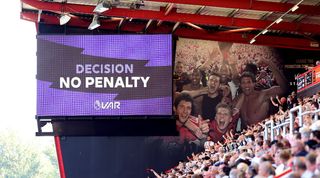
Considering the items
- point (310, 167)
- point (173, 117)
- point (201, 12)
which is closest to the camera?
point (310, 167)

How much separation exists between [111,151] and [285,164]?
1730 cm

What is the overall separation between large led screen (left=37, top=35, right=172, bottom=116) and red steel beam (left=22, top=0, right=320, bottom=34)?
0.89 meters

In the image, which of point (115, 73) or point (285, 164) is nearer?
point (285, 164)

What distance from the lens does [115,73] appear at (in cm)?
2328

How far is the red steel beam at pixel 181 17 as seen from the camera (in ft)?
76.9

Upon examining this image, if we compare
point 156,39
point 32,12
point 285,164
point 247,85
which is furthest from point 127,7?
point 285,164

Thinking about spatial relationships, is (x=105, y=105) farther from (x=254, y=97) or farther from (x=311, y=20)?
(x=311, y=20)

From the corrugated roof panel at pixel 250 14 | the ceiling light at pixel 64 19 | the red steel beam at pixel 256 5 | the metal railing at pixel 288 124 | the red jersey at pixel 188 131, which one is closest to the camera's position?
the metal railing at pixel 288 124

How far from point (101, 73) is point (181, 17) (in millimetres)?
3162

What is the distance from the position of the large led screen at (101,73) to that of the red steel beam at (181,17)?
2.93 feet

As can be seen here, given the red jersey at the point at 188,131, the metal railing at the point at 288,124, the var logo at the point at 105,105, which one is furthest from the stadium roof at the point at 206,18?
the metal railing at the point at 288,124

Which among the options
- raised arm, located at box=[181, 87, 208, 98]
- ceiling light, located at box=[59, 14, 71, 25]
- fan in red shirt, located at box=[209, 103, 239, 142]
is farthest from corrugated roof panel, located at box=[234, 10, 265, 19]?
ceiling light, located at box=[59, 14, 71, 25]

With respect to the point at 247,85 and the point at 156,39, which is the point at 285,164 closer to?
the point at 156,39

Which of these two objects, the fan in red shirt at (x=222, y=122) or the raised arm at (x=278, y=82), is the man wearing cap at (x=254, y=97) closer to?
the raised arm at (x=278, y=82)
